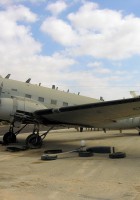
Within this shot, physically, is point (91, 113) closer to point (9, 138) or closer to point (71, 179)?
point (9, 138)

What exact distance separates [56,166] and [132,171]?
104 inches

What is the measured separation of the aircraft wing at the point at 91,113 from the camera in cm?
1436

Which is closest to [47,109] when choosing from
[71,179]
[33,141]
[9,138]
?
[33,141]

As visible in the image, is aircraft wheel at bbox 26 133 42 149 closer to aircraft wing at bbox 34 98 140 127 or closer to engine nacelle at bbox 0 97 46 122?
aircraft wing at bbox 34 98 140 127

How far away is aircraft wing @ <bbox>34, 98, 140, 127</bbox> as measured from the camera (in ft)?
47.1

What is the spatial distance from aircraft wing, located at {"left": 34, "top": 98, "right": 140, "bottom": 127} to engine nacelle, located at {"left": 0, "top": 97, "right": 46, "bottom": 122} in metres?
0.50

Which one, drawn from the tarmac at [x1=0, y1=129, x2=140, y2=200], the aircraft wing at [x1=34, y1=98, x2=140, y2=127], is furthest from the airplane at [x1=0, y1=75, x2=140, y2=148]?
the tarmac at [x1=0, y1=129, x2=140, y2=200]

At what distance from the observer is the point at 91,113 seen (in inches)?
632

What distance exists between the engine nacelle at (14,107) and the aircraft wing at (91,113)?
496 mm

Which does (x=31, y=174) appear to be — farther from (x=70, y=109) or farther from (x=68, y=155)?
(x=70, y=109)

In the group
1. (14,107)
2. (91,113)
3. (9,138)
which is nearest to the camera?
(91,113)

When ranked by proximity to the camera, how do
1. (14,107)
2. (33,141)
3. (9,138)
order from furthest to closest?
(9,138), (33,141), (14,107)

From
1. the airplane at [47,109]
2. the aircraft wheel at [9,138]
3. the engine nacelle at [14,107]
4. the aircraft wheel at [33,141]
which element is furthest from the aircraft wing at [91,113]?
the aircraft wheel at [9,138]

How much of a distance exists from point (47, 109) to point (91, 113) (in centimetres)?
232
